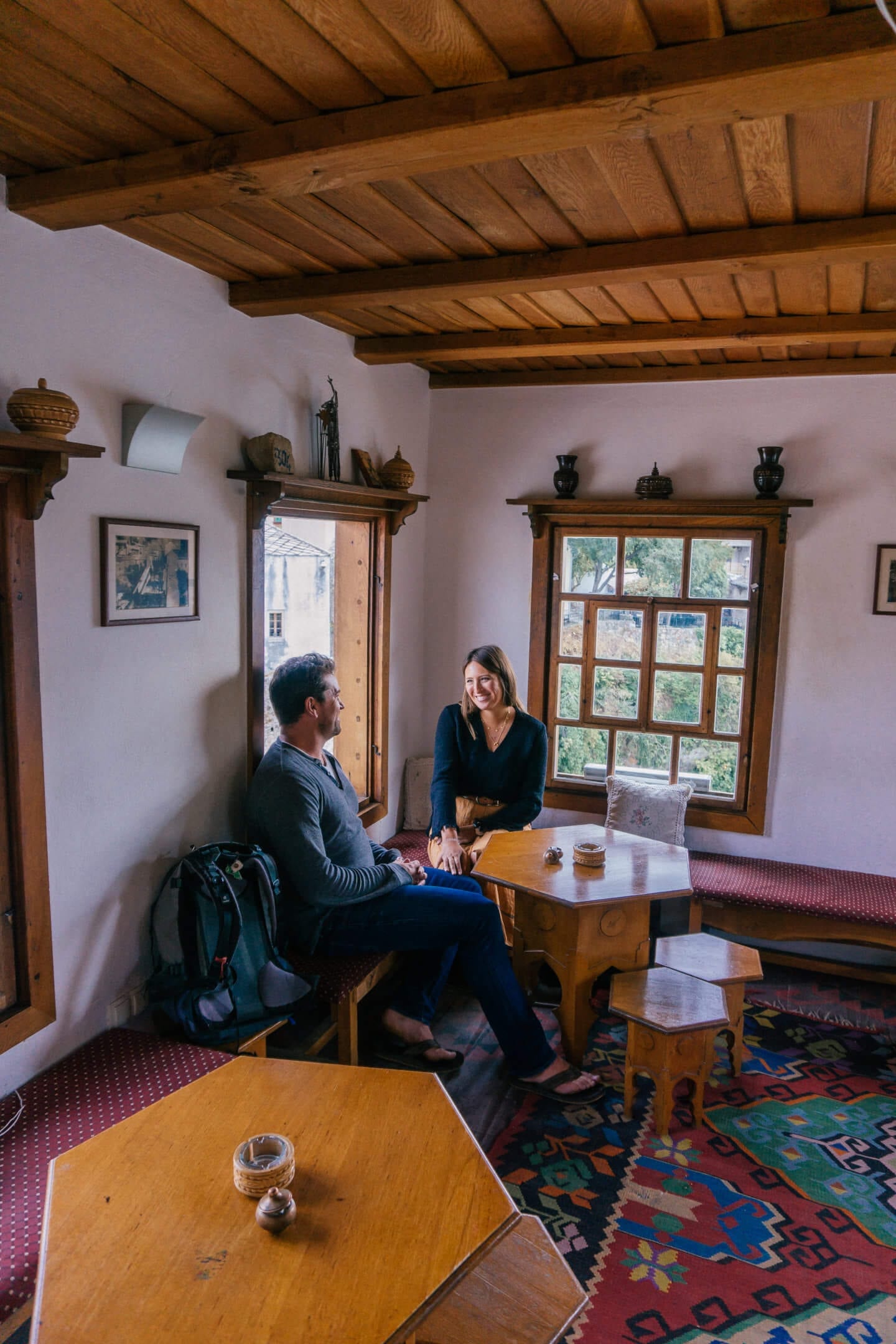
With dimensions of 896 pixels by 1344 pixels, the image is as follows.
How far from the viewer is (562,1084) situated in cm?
318

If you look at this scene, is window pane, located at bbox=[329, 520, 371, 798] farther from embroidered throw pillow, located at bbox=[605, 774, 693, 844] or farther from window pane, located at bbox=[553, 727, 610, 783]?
embroidered throw pillow, located at bbox=[605, 774, 693, 844]

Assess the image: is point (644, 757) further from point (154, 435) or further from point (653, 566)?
point (154, 435)

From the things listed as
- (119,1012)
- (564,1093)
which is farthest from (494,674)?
(119,1012)

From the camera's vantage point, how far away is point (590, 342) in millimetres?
3633

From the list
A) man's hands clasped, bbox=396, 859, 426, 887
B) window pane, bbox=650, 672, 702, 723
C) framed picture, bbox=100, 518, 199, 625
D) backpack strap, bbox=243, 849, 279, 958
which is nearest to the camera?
framed picture, bbox=100, 518, 199, 625

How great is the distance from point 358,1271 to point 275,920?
1.54 meters

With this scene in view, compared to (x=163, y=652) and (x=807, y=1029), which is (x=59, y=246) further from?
(x=807, y=1029)

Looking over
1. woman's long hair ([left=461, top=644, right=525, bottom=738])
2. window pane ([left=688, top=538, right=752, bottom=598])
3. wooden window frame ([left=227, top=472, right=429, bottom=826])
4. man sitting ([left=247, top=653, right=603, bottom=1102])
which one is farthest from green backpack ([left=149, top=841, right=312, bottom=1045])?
window pane ([left=688, top=538, right=752, bottom=598])

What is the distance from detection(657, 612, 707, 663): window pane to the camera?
174 inches

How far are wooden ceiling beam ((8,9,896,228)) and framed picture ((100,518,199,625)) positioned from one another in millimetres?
883

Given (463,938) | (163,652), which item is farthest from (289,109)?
(463,938)

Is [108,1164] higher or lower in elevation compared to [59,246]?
lower

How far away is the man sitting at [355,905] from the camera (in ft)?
10.2

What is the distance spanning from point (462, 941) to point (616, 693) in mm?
1817
